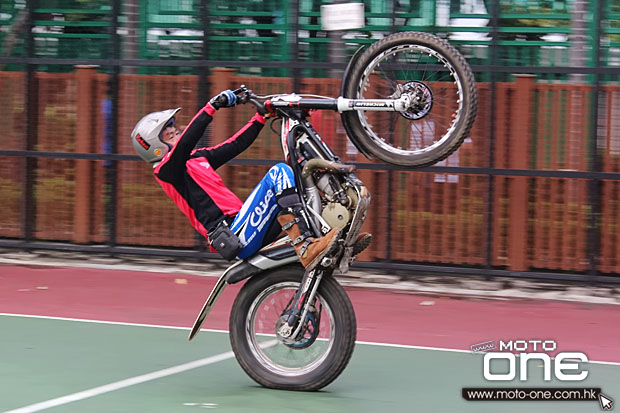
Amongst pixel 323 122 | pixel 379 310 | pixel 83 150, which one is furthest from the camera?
pixel 83 150

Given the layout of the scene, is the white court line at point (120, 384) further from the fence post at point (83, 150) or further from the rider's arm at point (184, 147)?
the fence post at point (83, 150)

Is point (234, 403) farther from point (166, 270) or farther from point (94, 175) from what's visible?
point (94, 175)

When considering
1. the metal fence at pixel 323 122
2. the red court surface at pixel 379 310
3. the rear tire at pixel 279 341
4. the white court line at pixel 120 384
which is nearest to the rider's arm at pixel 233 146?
the rear tire at pixel 279 341

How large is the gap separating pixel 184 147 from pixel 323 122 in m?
5.01

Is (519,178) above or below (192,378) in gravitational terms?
above

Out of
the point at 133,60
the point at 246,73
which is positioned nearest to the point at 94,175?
the point at 133,60

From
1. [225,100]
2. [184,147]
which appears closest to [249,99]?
[225,100]

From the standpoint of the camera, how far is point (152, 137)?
739cm

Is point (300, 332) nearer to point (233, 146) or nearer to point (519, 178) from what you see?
point (233, 146)

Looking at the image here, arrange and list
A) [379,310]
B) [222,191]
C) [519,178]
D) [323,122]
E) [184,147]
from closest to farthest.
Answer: [184,147] → [222,191] → [379,310] → [519,178] → [323,122]

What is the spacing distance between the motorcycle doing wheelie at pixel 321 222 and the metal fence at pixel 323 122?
14.8 feet

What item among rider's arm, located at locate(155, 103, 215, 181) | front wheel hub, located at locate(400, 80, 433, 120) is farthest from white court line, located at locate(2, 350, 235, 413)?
front wheel hub, located at locate(400, 80, 433, 120)

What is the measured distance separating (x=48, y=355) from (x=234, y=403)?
2029 millimetres

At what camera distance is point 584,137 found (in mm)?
11516
